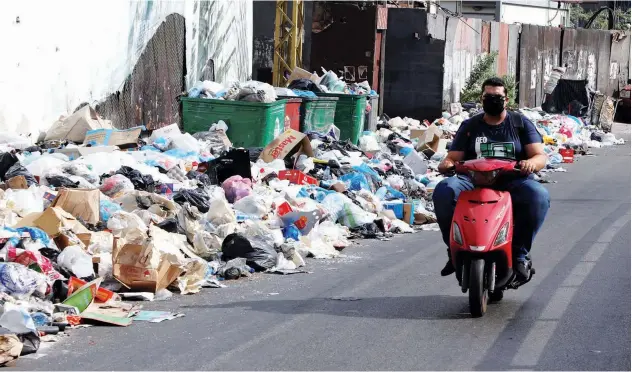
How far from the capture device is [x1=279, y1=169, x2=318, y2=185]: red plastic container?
13898 mm

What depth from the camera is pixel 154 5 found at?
61.4 ft

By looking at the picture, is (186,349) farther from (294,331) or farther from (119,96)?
(119,96)

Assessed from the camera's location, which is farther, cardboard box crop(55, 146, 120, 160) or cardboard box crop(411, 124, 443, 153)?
cardboard box crop(411, 124, 443, 153)

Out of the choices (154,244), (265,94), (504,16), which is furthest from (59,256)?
(504,16)

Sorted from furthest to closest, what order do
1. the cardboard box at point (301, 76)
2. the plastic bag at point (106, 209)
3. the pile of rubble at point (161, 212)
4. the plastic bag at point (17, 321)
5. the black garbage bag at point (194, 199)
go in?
the cardboard box at point (301, 76) < the black garbage bag at point (194, 199) < the plastic bag at point (106, 209) < the pile of rubble at point (161, 212) < the plastic bag at point (17, 321)

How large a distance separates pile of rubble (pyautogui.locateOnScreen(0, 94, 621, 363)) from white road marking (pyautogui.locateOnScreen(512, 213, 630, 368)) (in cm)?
226

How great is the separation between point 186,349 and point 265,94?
11227 millimetres

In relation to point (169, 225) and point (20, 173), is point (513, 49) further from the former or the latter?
A: point (169, 225)

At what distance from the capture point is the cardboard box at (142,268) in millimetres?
8391

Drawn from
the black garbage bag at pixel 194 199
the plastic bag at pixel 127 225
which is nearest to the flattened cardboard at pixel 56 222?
the plastic bag at pixel 127 225

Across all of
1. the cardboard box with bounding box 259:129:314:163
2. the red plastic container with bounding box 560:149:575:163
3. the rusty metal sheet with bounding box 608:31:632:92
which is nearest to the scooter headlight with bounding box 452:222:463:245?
the cardboard box with bounding box 259:129:314:163

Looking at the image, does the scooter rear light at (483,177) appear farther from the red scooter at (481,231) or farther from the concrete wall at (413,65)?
the concrete wall at (413,65)

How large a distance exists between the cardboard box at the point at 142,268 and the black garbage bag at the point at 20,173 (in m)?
3.28

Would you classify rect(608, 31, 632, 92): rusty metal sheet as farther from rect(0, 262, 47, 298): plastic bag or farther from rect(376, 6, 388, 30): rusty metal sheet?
rect(0, 262, 47, 298): plastic bag
